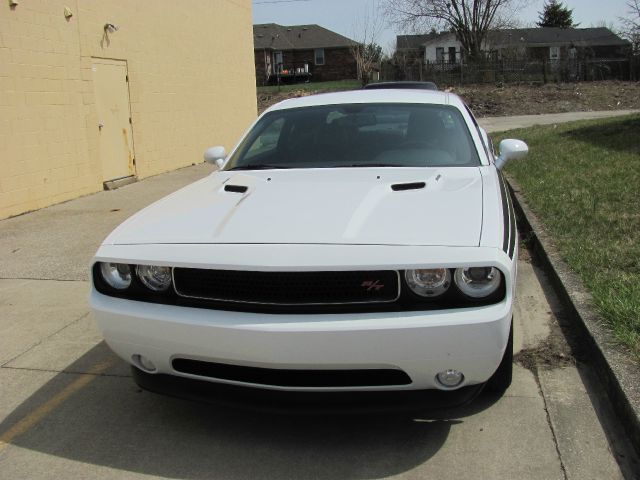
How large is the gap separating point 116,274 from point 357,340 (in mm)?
1243

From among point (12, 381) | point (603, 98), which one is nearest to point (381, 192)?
point (12, 381)

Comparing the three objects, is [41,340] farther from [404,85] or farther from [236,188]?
[404,85]

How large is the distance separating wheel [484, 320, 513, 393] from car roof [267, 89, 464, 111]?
2.11 metres

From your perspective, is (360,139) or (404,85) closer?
(360,139)

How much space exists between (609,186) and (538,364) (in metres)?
4.62

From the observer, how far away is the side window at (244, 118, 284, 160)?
Answer: 14.9 feet

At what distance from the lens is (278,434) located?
10.4ft

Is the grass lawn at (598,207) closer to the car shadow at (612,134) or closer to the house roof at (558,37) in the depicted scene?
the car shadow at (612,134)

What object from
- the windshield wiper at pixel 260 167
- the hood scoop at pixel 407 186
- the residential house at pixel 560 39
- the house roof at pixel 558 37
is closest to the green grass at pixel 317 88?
the house roof at pixel 558 37

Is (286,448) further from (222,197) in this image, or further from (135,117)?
(135,117)

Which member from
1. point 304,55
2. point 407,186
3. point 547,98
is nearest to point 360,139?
point 407,186

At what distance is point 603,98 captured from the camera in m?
29.0

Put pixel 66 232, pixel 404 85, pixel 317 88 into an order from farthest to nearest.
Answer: pixel 317 88 → pixel 404 85 → pixel 66 232

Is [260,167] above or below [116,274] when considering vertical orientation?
above
